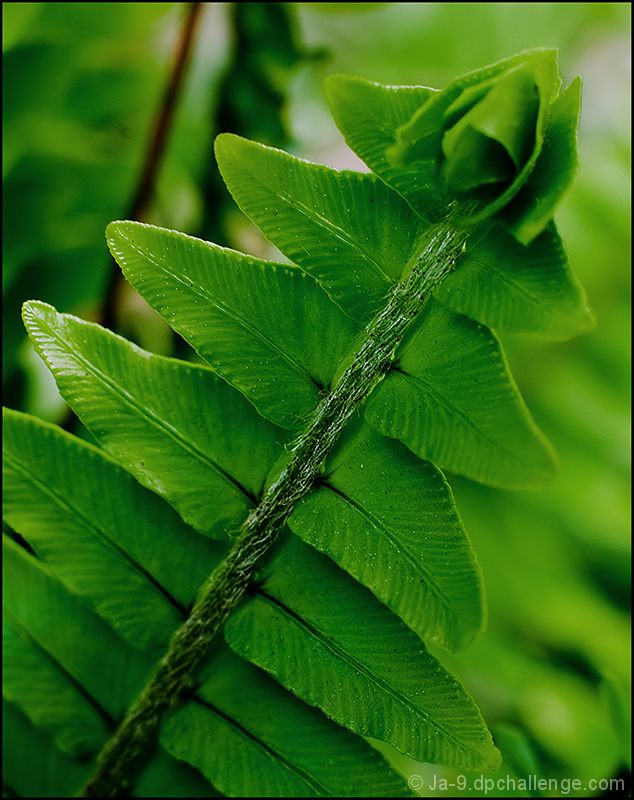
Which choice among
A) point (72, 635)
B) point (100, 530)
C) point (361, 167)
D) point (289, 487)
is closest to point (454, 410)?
point (289, 487)

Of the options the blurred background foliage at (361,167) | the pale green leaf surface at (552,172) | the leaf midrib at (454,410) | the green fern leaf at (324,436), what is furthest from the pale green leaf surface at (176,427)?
the blurred background foliage at (361,167)

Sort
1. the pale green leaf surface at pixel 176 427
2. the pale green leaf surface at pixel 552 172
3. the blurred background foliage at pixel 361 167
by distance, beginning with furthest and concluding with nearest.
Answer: the blurred background foliage at pixel 361 167
the pale green leaf surface at pixel 176 427
the pale green leaf surface at pixel 552 172

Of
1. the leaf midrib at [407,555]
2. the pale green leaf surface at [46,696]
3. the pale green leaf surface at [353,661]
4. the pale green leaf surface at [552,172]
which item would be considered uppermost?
the pale green leaf surface at [552,172]

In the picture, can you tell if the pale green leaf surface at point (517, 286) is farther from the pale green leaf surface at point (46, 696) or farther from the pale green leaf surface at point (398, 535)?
the pale green leaf surface at point (46, 696)

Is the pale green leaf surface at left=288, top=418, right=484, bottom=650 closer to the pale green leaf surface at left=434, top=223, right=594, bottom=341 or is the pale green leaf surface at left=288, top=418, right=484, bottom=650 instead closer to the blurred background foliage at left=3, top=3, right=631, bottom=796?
the pale green leaf surface at left=434, top=223, right=594, bottom=341

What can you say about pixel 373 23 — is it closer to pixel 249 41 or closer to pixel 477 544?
pixel 249 41
